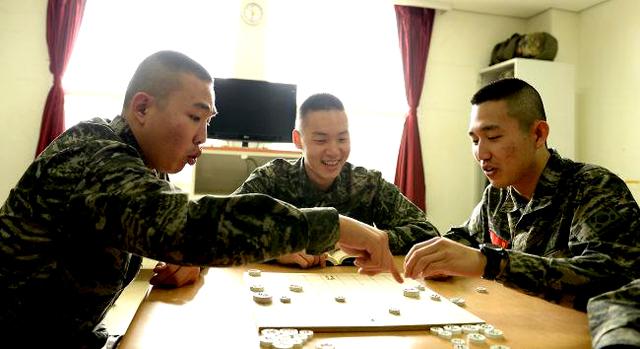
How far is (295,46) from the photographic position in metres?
4.54

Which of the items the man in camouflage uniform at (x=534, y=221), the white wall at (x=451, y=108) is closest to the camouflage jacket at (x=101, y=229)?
the man in camouflage uniform at (x=534, y=221)

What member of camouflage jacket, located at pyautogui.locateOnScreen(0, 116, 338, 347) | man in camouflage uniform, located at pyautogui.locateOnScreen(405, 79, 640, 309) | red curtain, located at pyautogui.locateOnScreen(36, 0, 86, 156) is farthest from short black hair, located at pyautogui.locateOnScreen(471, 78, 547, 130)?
red curtain, located at pyautogui.locateOnScreen(36, 0, 86, 156)

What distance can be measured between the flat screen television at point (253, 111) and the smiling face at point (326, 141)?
6.56 feet

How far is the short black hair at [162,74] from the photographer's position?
118 cm

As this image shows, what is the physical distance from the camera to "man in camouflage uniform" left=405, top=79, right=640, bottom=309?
1102 millimetres

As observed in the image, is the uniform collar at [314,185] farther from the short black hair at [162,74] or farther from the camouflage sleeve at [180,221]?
the camouflage sleeve at [180,221]

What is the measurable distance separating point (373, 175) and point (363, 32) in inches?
111

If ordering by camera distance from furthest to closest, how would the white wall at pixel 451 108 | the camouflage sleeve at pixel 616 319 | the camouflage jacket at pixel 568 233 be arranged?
the white wall at pixel 451 108 → the camouflage jacket at pixel 568 233 → the camouflage sleeve at pixel 616 319

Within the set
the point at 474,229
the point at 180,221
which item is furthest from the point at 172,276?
the point at 474,229

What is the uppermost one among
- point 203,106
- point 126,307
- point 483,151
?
point 203,106

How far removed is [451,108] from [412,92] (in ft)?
1.79

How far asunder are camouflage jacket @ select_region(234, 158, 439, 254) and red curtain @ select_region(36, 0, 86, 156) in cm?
272

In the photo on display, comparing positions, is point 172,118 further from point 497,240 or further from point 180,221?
Result: point 497,240

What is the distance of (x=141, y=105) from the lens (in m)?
1.17
